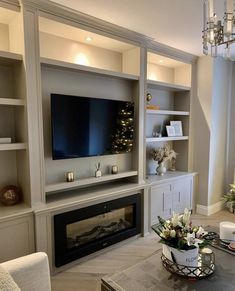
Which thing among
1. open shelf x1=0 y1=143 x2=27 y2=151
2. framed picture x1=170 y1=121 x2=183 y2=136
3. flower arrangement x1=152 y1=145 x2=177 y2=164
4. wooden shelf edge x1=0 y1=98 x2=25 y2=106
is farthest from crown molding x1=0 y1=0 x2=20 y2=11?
framed picture x1=170 y1=121 x2=183 y2=136

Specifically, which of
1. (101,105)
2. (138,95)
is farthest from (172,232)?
(138,95)

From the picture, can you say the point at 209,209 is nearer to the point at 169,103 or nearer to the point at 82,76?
the point at 169,103

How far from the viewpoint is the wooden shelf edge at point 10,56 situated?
A: 2.00 meters

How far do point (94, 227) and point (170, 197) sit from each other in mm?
1330

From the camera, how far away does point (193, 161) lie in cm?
396

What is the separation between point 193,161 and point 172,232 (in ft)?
8.76

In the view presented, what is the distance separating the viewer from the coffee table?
Result: 1.35 m

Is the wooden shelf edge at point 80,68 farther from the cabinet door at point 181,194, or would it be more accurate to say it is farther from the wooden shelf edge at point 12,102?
the cabinet door at point 181,194

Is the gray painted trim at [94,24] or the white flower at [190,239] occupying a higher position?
the gray painted trim at [94,24]

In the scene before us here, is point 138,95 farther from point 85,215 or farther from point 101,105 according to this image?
point 85,215

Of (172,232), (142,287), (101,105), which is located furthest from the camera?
(101,105)

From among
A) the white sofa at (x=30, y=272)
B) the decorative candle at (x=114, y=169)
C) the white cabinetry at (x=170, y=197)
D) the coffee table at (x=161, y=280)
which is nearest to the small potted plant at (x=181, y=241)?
the coffee table at (x=161, y=280)

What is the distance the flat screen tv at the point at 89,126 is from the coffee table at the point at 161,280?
4.44 ft

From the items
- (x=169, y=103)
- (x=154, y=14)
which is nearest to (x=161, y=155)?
A: (x=169, y=103)
